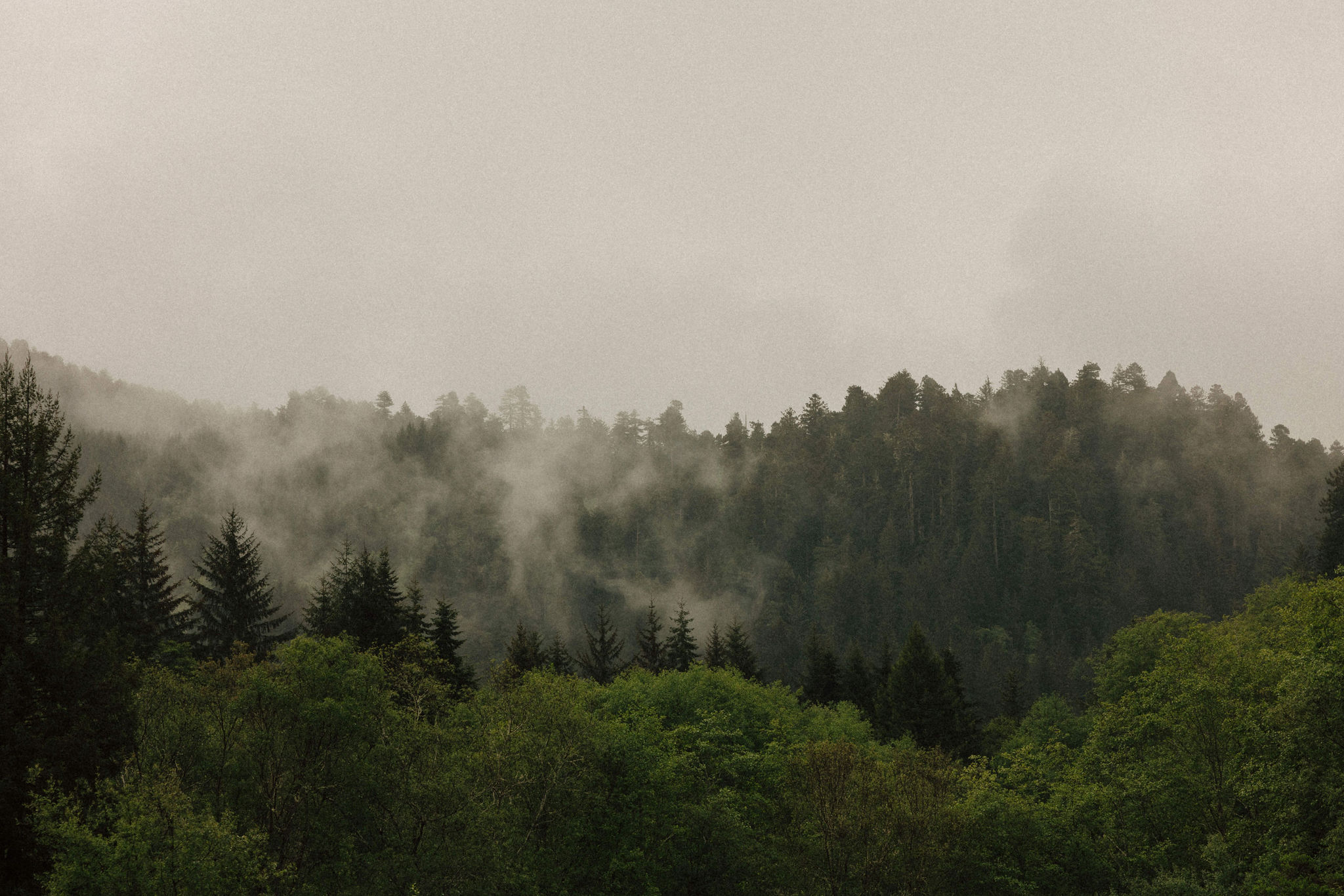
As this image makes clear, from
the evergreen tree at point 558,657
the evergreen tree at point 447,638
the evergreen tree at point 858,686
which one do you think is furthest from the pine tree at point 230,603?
the evergreen tree at point 858,686

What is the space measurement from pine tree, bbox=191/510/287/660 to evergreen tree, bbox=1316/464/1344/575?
80729 millimetres

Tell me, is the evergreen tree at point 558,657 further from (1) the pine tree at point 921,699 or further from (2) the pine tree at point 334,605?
(1) the pine tree at point 921,699

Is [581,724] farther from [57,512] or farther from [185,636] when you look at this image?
[185,636]

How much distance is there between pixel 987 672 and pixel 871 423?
66074 mm

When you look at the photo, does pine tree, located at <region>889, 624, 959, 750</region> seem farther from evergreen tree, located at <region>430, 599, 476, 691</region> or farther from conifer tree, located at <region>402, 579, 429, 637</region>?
conifer tree, located at <region>402, 579, 429, 637</region>

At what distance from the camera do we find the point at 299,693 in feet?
121

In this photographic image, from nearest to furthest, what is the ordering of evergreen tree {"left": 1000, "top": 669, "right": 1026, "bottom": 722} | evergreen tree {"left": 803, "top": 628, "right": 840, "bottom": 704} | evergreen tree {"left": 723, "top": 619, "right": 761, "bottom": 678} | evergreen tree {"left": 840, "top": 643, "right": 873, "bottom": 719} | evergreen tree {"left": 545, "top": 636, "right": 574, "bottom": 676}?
evergreen tree {"left": 545, "top": 636, "right": 574, "bottom": 676} < evergreen tree {"left": 723, "top": 619, "right": 761, "bottom": 678} < evergreen tree {"left": 803, "top": 628, "right": 840, "bottom": 704} < evergreen tree {"left": 840, "top": 643, "right": 873, "bottom": 719} < evergreen tree {"left": 1000, "top": 669, "right": 1026, "bottom": 722}

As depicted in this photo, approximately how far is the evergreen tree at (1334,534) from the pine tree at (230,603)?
8073cm

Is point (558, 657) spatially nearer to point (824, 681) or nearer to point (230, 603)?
point (824, 681)

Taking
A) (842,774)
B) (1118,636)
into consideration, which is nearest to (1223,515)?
(1118,636)

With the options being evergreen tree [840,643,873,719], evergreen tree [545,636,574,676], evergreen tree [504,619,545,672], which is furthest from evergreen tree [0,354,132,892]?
evergreen tree [840,643,873,719]

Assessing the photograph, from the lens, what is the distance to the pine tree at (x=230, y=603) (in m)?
60.1

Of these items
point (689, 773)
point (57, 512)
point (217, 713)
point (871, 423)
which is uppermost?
point (871, 423)

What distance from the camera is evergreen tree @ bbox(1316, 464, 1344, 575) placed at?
74.1m
